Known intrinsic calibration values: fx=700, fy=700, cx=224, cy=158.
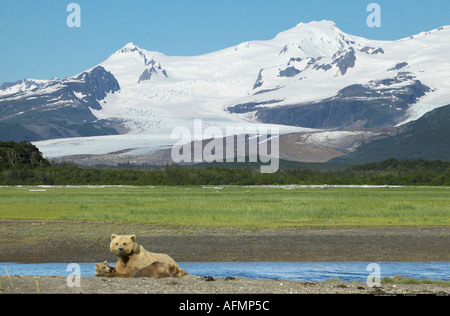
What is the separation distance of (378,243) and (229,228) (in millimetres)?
7404

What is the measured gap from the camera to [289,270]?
19.1 metres

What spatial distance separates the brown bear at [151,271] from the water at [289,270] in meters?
2.55

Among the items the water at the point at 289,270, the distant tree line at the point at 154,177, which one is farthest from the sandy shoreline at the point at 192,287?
the distant tree line at the point at 154,177

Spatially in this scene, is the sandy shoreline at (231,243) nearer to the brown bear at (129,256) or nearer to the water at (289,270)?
the water at (289,270)

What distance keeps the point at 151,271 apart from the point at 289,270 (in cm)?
501

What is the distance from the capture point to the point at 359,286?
14633mm

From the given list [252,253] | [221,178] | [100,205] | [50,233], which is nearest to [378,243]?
[252,253]

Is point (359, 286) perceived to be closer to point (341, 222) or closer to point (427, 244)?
point (427, 244)

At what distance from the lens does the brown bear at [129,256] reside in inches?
594

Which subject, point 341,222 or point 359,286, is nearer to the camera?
point 359,286

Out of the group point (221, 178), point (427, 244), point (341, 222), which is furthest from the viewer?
point (221, 178)

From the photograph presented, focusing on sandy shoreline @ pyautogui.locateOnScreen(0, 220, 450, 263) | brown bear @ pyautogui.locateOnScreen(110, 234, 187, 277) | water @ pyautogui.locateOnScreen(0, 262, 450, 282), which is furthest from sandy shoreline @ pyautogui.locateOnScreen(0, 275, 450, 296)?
sandy shoreline @ pyautogui.locateOnScreen(0, 220, 450, 263)

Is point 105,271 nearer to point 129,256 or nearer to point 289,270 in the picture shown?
point 129,256

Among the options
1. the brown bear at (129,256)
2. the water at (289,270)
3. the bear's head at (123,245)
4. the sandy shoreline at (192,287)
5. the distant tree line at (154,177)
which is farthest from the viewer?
the distant tree line at (154,177)
